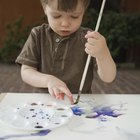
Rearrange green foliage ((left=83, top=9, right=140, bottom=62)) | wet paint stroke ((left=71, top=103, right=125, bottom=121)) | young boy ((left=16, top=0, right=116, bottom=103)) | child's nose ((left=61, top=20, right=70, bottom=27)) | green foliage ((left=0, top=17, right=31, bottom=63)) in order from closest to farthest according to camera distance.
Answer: wet paint stroke ((left=71, top=103, right=125, bottom=121)) < child's nose ((left=61, top=20, right=70, bottom=27)) < young boy ((left=16, top=0, right=116, bottom=103)) < green foliage ((left=83, top=9, right=140, bottom=62)) < green foliage ((left=0, top=17, right=31, bottom=63))

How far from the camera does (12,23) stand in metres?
4.66

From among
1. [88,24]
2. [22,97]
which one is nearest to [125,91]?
[88,24]

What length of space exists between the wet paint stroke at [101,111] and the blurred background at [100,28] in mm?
2959

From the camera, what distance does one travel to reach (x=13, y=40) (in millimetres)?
4508

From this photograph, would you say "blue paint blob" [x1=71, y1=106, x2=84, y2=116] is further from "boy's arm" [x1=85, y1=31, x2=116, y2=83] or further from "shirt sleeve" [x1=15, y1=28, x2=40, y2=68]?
"shirt sleeve" [x1=15, y1=28, x2=40, y2=68]

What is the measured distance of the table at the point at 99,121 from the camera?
24.1 inches

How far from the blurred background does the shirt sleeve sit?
2.65 m

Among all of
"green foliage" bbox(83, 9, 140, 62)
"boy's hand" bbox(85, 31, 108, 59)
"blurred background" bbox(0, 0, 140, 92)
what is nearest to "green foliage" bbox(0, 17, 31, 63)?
"blurred background" bbox(0, 0, 140, 92)

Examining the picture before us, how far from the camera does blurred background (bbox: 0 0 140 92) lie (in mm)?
4215

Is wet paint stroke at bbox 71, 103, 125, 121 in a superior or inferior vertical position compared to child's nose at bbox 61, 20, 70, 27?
inferior

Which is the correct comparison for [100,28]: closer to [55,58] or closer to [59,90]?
[55,58]

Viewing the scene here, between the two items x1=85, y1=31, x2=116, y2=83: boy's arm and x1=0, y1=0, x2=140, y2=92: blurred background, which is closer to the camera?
x1=85, y1=31, x2=116, y2=83: boy's arm

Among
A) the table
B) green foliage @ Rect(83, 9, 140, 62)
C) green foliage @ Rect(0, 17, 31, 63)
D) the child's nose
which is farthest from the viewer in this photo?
green foliage @ Rect(0, 17, 31, 63)

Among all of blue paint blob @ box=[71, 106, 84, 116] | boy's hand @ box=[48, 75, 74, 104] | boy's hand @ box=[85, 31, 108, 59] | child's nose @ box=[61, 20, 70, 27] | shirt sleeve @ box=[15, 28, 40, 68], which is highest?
child's nose @ box=[61, 20, 70, 27]
